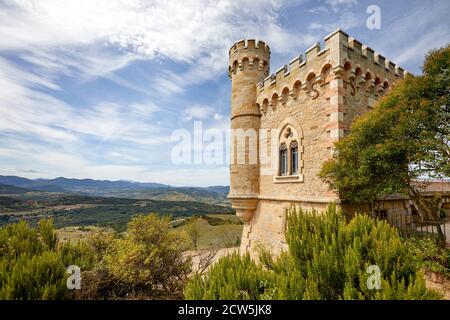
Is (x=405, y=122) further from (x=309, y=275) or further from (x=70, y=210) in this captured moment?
(x=70, y=210)

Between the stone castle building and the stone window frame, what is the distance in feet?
0.14

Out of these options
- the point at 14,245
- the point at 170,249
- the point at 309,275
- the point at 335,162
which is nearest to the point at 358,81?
the point at 335,162

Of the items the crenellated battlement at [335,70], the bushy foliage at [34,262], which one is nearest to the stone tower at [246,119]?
the crenellated battlement at [335,70]

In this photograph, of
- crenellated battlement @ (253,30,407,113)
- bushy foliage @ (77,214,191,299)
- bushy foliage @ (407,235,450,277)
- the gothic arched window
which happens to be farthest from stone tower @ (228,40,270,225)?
bushy foliage @ (407,235,450,277)

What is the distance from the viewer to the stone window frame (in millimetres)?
9617

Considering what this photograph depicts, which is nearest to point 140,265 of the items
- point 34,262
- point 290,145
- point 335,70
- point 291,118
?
point 34,262

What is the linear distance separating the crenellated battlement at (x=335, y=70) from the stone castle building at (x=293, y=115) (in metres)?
0.04

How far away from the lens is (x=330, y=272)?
4598 mm

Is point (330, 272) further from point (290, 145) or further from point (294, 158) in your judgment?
point (290, 145)

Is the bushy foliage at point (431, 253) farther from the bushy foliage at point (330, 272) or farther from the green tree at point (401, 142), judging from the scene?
the bushy foliage at point (330, 272)

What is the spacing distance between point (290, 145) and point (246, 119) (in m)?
3.43

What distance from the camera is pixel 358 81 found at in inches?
350
